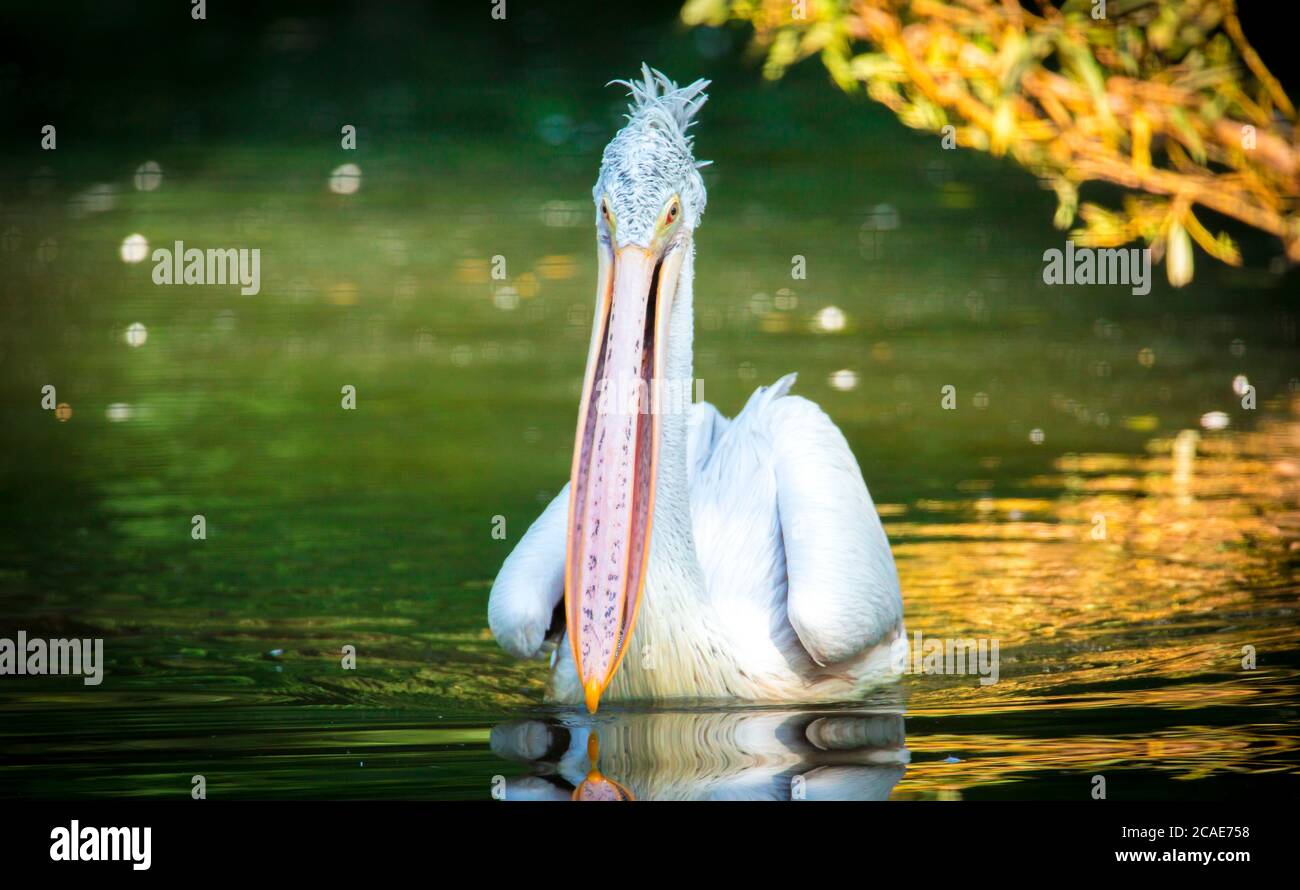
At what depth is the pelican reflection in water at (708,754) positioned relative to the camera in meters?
4.57

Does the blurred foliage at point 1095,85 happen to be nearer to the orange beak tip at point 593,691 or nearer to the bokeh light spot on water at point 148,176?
the bokeh light spot on water at point 148,176

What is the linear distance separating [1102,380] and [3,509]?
16.8ft

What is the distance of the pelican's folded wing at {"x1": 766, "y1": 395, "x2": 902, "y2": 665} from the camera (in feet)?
16.6

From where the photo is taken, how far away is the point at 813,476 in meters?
5.60

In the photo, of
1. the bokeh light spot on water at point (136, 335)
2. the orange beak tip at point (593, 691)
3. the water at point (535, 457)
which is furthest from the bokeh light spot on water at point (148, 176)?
the orange beak tip at point (593, 691)

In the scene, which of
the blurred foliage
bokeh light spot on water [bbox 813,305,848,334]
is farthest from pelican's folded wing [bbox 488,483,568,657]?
bokeh light spot on water [bbox 813,305,848,334]

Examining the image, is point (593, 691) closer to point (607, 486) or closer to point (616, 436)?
point (607, 486)

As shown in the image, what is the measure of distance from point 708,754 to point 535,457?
11.0 feet

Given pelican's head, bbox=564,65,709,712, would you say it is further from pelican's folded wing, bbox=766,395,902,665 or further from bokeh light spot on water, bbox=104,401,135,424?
bokeh light spot on water, bbox=104,401,135,424

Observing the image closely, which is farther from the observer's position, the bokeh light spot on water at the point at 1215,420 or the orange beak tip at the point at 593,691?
the bokeh light spot on water at the point at 1215,420

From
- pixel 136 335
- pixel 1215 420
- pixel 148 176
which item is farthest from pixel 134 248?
pixel 1215 420

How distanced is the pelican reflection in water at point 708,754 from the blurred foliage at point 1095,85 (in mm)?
4022

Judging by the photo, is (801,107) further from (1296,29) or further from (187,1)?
(187,1)

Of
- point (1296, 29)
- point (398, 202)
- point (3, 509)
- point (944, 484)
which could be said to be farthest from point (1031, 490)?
point (398, 202)
